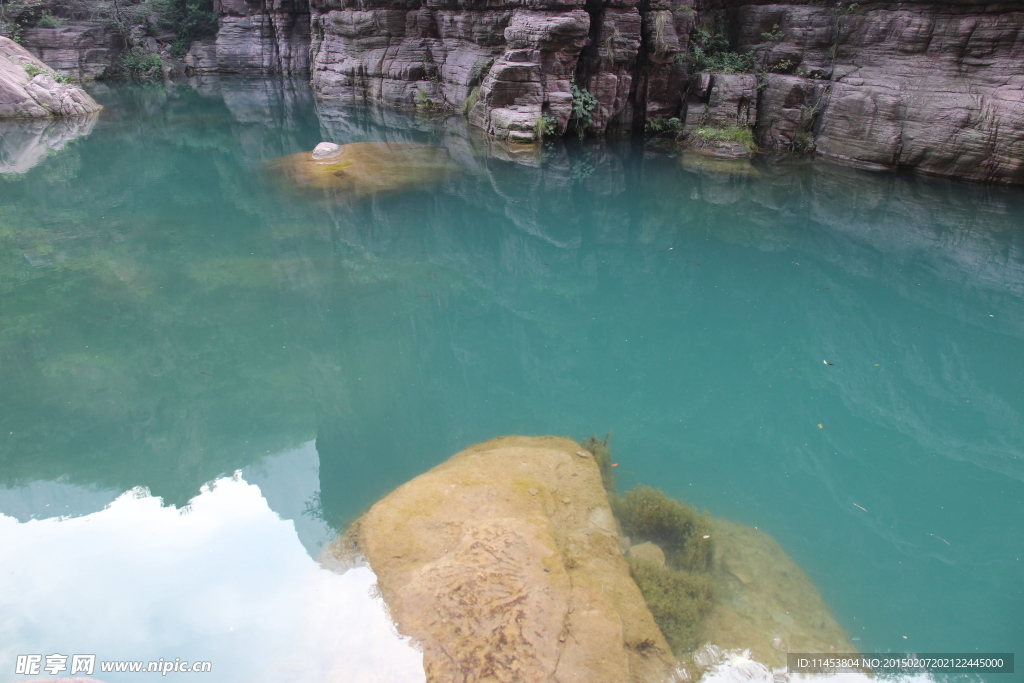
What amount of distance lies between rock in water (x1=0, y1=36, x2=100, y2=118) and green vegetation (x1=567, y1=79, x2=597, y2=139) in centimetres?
1343

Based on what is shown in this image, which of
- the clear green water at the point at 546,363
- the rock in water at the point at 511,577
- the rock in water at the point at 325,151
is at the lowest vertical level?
the clear green water at the point at 546,363

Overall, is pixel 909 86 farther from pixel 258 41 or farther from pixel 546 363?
pixel 258 41

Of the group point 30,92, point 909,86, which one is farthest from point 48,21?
point 909,86

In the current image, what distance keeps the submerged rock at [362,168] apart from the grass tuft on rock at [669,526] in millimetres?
7378

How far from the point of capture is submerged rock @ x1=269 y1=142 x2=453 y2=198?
1000 centimetres

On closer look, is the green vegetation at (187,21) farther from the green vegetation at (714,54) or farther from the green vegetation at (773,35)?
the green vegetation at (773,35)

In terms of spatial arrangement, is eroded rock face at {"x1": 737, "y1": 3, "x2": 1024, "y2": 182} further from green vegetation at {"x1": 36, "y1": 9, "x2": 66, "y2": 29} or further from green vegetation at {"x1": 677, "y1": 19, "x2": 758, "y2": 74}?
green vegetation at {"x1": 36, "y1": 9, "x2": 66, "y2": 29}

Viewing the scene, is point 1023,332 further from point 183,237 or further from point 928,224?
point 183,237

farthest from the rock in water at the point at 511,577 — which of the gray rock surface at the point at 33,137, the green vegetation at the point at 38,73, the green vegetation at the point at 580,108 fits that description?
the green vegetation at the point at 38,73

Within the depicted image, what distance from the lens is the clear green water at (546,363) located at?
144 inches

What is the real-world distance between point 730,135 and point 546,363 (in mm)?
9110

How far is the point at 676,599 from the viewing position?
306 centimetres

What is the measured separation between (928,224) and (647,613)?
834 centimetres

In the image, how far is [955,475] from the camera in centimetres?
416
